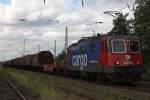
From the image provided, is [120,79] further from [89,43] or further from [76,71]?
[76,71]

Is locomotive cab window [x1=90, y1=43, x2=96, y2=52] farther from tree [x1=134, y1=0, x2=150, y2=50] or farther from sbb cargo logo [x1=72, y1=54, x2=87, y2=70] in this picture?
Answer: tree [x1=134, y1=0, x2=150, y2=50]

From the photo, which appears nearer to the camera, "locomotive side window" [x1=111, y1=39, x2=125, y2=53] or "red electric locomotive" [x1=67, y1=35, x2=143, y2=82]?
"red electric locomotive" [x1=67, y1=35, x2=143, y2=82]

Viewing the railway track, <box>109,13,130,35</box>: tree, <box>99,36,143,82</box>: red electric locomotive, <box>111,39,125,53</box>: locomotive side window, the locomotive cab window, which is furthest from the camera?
<box>109,13,130,35</box>: tree

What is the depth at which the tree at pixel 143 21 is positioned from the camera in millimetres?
42281

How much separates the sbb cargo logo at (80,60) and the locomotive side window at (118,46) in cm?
543

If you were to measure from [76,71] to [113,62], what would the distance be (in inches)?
417

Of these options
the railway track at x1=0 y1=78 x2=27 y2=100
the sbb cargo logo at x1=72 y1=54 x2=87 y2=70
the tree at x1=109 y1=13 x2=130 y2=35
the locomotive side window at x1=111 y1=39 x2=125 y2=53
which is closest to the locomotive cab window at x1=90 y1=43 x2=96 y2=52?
the sbb cargo logo at x1=72 y1=54 x2=87 y2=70

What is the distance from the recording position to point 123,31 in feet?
159

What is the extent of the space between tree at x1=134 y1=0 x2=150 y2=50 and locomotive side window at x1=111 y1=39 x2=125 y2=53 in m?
13.9

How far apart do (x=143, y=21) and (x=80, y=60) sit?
10923mm

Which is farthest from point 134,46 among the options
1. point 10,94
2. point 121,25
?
point 121,25

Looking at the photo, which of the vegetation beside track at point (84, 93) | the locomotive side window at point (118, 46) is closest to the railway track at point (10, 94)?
the vegetation beside track at point (84, 93)

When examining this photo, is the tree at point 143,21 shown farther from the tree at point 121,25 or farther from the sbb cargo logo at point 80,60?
the sbb cargo logo at point 80,60

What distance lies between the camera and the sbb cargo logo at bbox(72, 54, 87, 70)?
33.8 m
